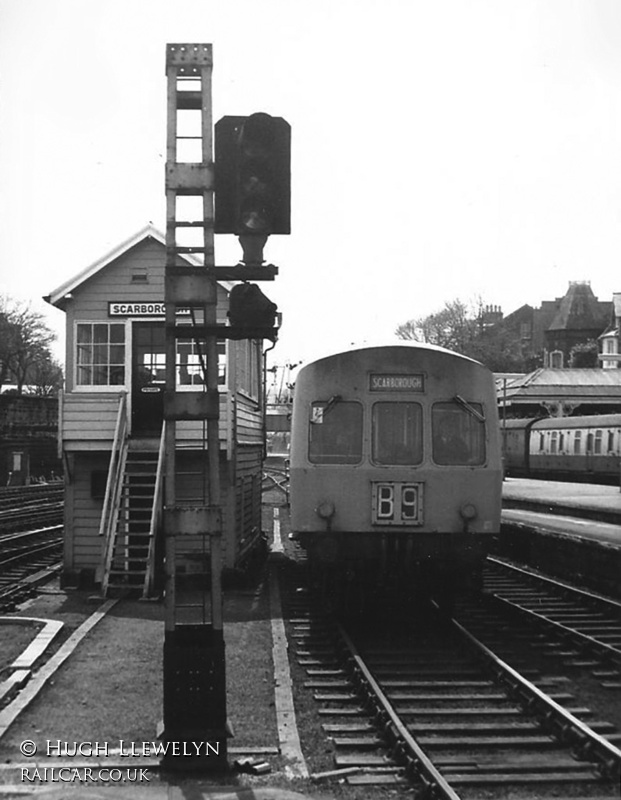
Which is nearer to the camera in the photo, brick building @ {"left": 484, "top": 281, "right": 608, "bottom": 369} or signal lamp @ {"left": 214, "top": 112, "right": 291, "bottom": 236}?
signal lamp @ {"left": 214, "top": 112, "right": 291, "bottom": 236}

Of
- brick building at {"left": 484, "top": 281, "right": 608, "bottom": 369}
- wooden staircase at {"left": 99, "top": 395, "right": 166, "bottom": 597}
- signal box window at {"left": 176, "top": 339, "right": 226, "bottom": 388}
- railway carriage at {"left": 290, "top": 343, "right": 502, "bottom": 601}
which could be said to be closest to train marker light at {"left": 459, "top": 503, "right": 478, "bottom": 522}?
railway carriage at {"left": 290, "top": 343, "right": 502, "bottom": 601}

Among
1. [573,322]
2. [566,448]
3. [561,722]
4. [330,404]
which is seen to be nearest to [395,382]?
[330,404]

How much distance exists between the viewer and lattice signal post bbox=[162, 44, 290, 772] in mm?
6152

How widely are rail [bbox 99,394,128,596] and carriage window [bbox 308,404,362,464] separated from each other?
3.68m

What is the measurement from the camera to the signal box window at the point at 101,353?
1377cm

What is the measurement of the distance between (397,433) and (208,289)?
4.27m

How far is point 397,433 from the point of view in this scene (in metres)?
10.2

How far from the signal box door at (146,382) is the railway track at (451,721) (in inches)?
204

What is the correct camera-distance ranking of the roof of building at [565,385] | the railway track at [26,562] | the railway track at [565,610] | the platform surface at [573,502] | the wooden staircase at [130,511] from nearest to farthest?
the railway track at [565,610] < the wooden staircase at [130,511] < the railway track at [26,562] < the platform surface at [573,502] < the roof of building at [565,385]

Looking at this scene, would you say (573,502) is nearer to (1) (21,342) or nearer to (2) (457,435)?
(2) (457,435)

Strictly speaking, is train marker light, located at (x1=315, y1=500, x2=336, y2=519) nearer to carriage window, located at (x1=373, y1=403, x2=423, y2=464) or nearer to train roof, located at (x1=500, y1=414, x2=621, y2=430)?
carriage window, located at (x1=373, y1=403, x2=423, y2=464)

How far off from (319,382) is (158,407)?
4348mm

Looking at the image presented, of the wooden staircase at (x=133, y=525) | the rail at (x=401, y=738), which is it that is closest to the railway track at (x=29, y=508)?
the wooden staircase at (x=133, y=525)

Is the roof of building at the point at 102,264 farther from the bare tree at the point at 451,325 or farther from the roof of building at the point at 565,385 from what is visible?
the bare tree at the point at 451,325
